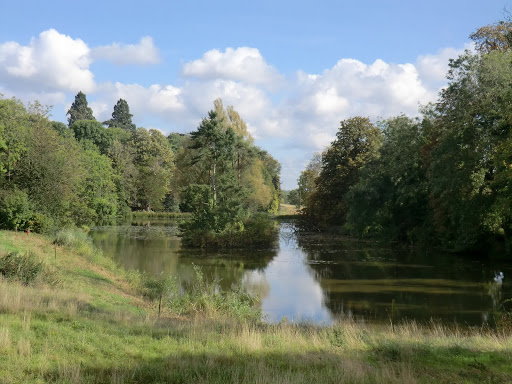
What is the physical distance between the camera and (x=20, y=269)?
13.5 meters

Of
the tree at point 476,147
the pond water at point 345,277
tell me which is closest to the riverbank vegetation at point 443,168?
the tree at point 476,147

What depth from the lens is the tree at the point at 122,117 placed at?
121m

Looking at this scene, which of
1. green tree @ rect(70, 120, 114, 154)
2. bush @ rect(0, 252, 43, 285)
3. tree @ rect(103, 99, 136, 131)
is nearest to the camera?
bush @ rect(0, 252, 43, 285)

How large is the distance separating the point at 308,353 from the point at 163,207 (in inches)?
2862

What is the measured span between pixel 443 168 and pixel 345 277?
29.8ft

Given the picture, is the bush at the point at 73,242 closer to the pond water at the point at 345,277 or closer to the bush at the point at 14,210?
the pond water at the point at 345,277

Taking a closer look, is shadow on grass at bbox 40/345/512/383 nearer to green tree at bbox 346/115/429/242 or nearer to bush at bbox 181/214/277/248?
bush at bbox 181/214/277/248

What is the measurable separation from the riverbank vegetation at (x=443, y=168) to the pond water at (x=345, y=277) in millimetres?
2427

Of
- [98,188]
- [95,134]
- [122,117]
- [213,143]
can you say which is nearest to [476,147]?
[213,143]

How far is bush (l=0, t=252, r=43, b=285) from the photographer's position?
13.2m

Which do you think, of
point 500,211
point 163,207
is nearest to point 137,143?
point 163,207

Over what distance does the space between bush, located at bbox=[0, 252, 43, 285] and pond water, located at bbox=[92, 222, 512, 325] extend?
294 inches

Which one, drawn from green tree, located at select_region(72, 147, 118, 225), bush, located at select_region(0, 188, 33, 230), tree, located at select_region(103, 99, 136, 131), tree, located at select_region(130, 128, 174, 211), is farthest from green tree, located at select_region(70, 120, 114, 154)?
bush, located at select_region(0, 188, 33, 230)

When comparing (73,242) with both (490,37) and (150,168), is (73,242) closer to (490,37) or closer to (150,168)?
(490,37)
